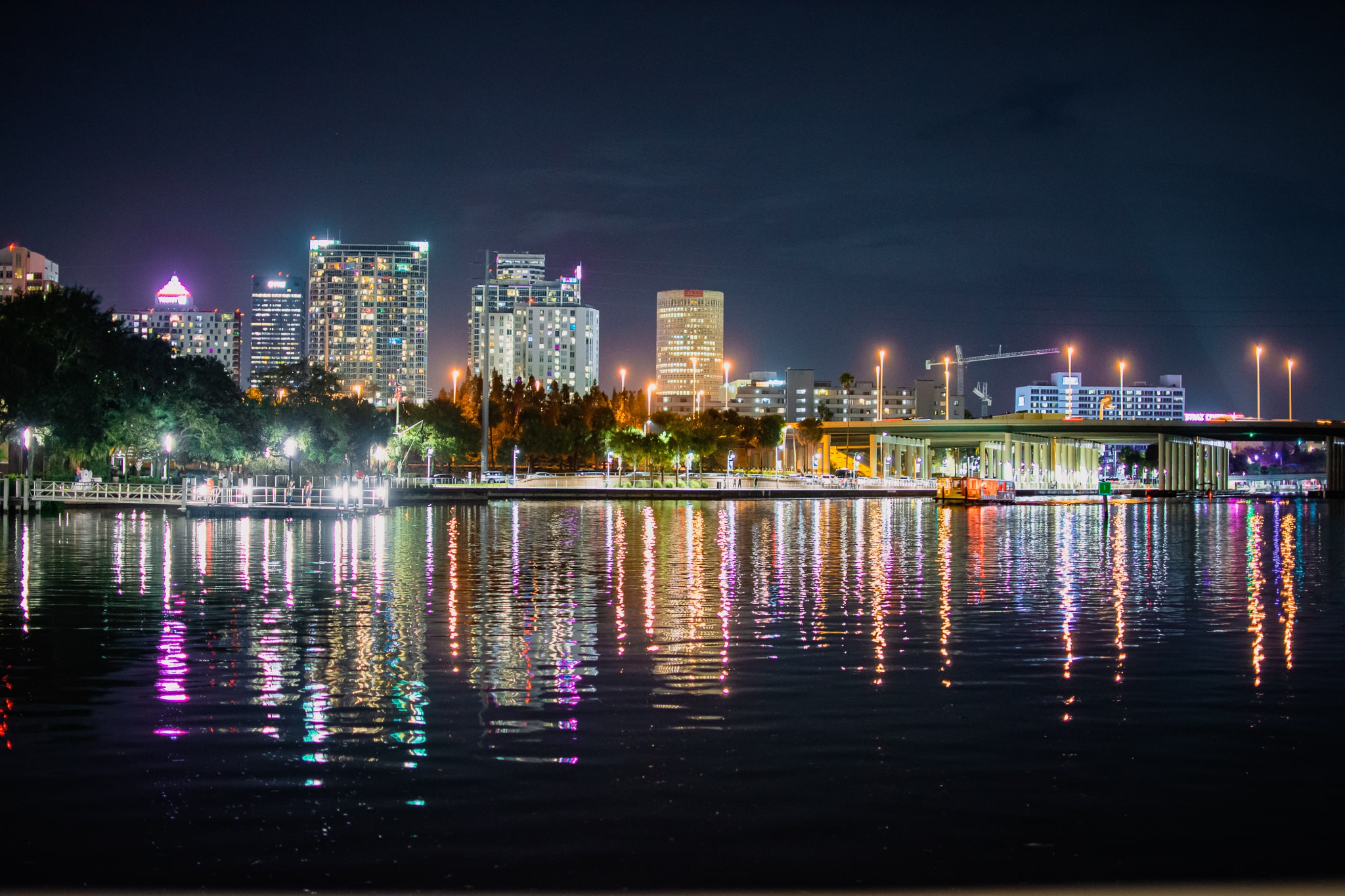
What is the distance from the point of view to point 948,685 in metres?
12.2

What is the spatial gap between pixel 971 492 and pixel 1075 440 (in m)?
82.6

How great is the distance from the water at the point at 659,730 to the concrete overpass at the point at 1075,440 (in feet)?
347

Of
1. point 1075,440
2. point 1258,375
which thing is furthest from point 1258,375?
point 1075,440

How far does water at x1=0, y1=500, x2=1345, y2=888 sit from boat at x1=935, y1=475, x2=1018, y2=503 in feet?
182

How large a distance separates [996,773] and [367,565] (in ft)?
65.1

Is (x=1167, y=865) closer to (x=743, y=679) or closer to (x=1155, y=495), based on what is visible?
(x=743, y=679)

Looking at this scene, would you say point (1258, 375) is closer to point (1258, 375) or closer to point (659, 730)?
point (1258, 375)

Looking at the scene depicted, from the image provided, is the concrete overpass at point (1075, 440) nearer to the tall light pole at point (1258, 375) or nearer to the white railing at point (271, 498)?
the tall light pole at point (1258, 375)

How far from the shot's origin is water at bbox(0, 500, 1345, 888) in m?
6.75

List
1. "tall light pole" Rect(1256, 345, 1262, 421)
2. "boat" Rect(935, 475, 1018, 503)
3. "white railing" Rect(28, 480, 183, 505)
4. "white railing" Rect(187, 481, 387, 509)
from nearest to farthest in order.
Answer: "white railing" Rect(187, 481, 387, 509)
"white railing" Rect(28, 480, 183, 505)
"boat" Rect(935, 475, 1018, 503)
"tall light pole" Rect(1256, 345, 1262, 421)

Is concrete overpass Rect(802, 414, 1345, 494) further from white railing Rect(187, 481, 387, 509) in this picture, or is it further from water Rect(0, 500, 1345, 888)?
water Rect(0, 500, 1345, 888)

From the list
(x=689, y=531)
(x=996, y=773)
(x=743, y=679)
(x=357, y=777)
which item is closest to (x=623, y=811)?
(x=357, y=777)

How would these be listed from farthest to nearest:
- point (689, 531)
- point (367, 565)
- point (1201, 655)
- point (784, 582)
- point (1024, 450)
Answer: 1. point (1024, 450)
2. point (689, 531)
3. point (367, 565)
4. point (784, 582)
5. point (1201, 655)

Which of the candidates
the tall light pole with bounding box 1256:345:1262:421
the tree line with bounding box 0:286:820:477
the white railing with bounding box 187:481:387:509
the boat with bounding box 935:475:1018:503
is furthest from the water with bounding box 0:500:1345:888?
the tall light pole with bounding box 1256:345:1262:421
